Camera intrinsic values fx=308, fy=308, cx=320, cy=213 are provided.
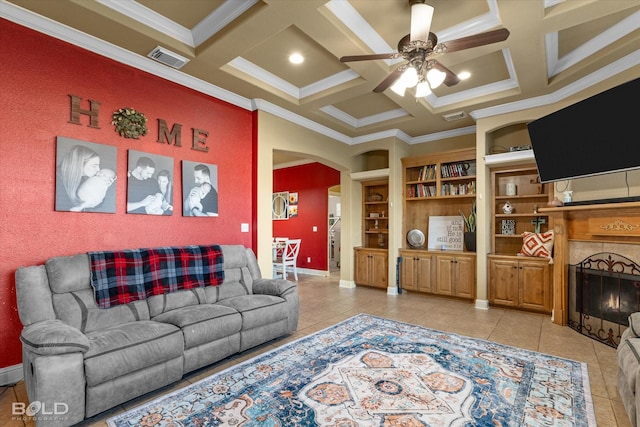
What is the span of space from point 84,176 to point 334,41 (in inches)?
102

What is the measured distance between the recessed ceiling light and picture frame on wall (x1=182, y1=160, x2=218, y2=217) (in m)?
1.54

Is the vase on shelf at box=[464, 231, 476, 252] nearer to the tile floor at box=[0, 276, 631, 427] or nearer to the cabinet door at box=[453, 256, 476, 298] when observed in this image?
the cabinet door at box=[453, 256, 476, 298]

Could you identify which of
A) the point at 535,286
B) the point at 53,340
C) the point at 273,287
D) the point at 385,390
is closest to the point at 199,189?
the point at 273,287

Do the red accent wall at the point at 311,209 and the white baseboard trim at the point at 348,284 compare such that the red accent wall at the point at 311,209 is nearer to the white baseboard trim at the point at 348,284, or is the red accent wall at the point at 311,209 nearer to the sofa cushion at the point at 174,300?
the white baseboard trim at the point at 348,284

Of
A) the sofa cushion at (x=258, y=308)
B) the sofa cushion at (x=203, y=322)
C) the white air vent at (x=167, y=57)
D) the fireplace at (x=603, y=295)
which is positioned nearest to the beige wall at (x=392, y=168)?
the fireplace at (x=603, y=295)

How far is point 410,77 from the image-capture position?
252 cm

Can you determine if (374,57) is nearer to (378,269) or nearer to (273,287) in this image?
(273,287)

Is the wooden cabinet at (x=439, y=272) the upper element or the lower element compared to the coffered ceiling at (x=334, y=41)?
lower

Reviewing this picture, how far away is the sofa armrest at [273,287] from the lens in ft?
11.0

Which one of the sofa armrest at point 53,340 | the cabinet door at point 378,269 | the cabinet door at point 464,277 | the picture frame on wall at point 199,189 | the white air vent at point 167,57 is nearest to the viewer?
the sofa armrest at point 53,340

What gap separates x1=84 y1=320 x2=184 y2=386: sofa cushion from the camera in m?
1.95

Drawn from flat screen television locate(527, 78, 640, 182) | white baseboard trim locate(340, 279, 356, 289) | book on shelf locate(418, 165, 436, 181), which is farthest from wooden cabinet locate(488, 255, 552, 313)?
white baseboard trim locate(340, 279, 356, 289)

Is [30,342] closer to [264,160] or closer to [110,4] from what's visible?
[110,4]

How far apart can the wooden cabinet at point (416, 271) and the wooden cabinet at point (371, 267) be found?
35cm
